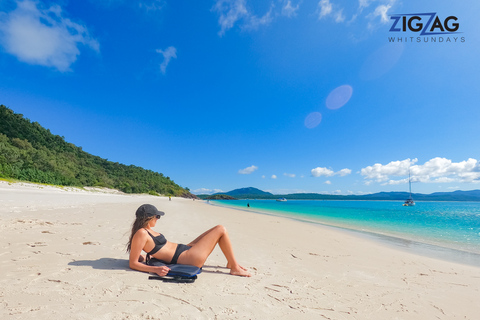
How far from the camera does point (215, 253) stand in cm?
618

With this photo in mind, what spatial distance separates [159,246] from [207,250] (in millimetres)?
886

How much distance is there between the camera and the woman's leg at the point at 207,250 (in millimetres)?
4141

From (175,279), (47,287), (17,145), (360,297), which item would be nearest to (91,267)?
(47,287)

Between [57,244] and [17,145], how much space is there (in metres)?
74.9

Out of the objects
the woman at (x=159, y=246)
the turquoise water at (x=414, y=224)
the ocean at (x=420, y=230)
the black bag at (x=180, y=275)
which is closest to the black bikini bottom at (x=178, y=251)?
the woman at (x=159, y=246)

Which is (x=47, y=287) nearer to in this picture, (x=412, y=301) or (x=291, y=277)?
(x=291, y=277)

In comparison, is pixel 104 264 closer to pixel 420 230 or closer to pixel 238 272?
pixel 238 272

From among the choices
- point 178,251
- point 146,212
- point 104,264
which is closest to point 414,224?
point 178,251

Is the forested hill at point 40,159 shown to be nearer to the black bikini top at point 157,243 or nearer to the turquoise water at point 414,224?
the black bikini top at point 157,243

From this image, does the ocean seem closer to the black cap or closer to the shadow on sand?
the black cap

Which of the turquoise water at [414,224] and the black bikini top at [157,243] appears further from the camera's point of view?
the turquoise water at [414,224]

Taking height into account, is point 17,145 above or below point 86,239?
above

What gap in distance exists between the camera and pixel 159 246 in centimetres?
412

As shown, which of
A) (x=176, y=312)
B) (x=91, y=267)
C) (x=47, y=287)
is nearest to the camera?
(x=176, y=312)
